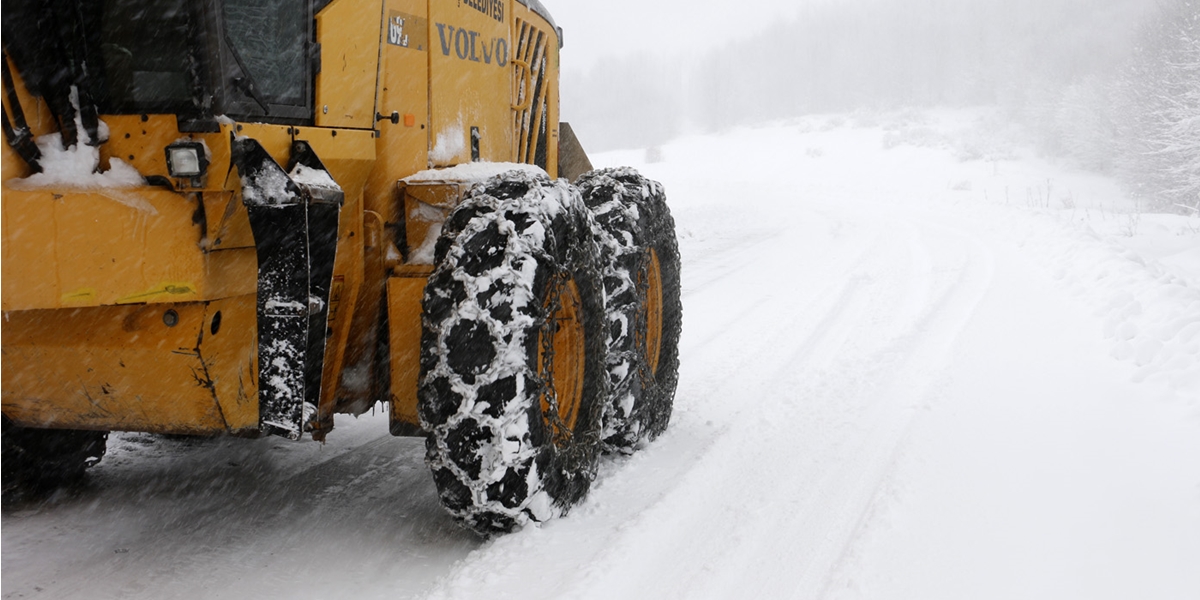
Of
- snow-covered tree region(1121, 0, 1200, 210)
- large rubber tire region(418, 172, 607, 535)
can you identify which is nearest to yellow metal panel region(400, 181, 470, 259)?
large rubber tire region(418, 172, 607, 535)

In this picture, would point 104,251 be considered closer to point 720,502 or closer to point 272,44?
point 272,44

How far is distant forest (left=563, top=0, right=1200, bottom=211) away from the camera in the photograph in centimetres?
3544

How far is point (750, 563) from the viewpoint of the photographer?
323cm

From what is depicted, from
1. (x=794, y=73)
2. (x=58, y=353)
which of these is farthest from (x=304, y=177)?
(x=794, y=73)

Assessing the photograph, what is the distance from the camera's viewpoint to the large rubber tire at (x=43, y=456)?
3.77 metres

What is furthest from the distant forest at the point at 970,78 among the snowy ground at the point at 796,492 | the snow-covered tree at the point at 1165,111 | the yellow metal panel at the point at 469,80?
the yellow metal panel at the point at 469,80

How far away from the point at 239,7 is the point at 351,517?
2.05 m

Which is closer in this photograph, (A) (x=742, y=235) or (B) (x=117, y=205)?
(B) (x=117, y=205)

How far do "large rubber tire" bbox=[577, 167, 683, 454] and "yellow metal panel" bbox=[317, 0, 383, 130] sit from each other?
1372 millimetres

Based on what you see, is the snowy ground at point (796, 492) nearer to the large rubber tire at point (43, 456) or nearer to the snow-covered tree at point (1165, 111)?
the large rubber tire at point (43, 456)

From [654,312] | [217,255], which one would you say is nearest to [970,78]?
[654,312]

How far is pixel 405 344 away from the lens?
341 centimetres

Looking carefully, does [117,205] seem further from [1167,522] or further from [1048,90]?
[1048,90]

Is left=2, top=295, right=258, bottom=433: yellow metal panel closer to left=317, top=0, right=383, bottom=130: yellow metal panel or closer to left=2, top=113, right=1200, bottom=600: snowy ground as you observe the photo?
left=2, top=113, right=1200, bottom=600: snowy ground
